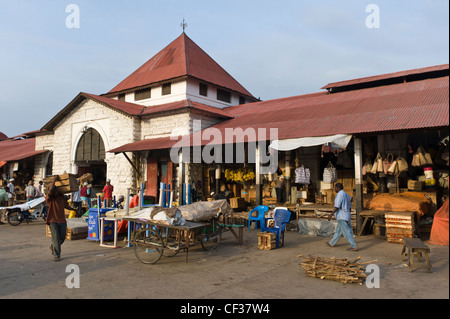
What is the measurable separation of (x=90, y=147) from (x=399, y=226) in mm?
17294

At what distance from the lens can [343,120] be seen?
11664mm

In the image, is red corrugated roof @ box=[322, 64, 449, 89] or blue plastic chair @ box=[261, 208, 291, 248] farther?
red corrugated roof @ box=[322, 64, 449, 89]

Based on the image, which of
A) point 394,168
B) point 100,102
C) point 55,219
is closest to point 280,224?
point 394,168

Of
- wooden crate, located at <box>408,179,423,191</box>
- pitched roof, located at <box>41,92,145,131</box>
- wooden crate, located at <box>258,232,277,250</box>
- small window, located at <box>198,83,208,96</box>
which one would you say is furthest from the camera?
small window, located at <box>198,83,208,96</box>

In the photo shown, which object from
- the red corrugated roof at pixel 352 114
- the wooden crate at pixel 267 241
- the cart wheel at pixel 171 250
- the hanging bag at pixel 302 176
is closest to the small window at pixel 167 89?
the red corrugated roof at pixel 352 114

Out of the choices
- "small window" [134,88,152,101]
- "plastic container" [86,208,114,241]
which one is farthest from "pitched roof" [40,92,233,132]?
"plastic container" [86,208,114,241]

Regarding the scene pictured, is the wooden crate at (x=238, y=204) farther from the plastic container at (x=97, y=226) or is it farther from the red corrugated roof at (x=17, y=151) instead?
the red corrugated roof at (x=17, y=151)

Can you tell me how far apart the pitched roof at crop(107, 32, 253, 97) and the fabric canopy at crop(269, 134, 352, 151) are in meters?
10.4

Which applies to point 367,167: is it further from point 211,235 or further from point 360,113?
point 211,235

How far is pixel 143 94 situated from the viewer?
72.3 feet

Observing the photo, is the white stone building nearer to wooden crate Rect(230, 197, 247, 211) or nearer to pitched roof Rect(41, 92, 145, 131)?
pitched roof Rect(41, 92, 145, 131)

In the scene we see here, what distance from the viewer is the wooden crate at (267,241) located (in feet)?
28.8

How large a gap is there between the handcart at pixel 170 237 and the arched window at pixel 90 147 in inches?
474

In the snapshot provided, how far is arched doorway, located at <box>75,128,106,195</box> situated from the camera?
65.3 ft
